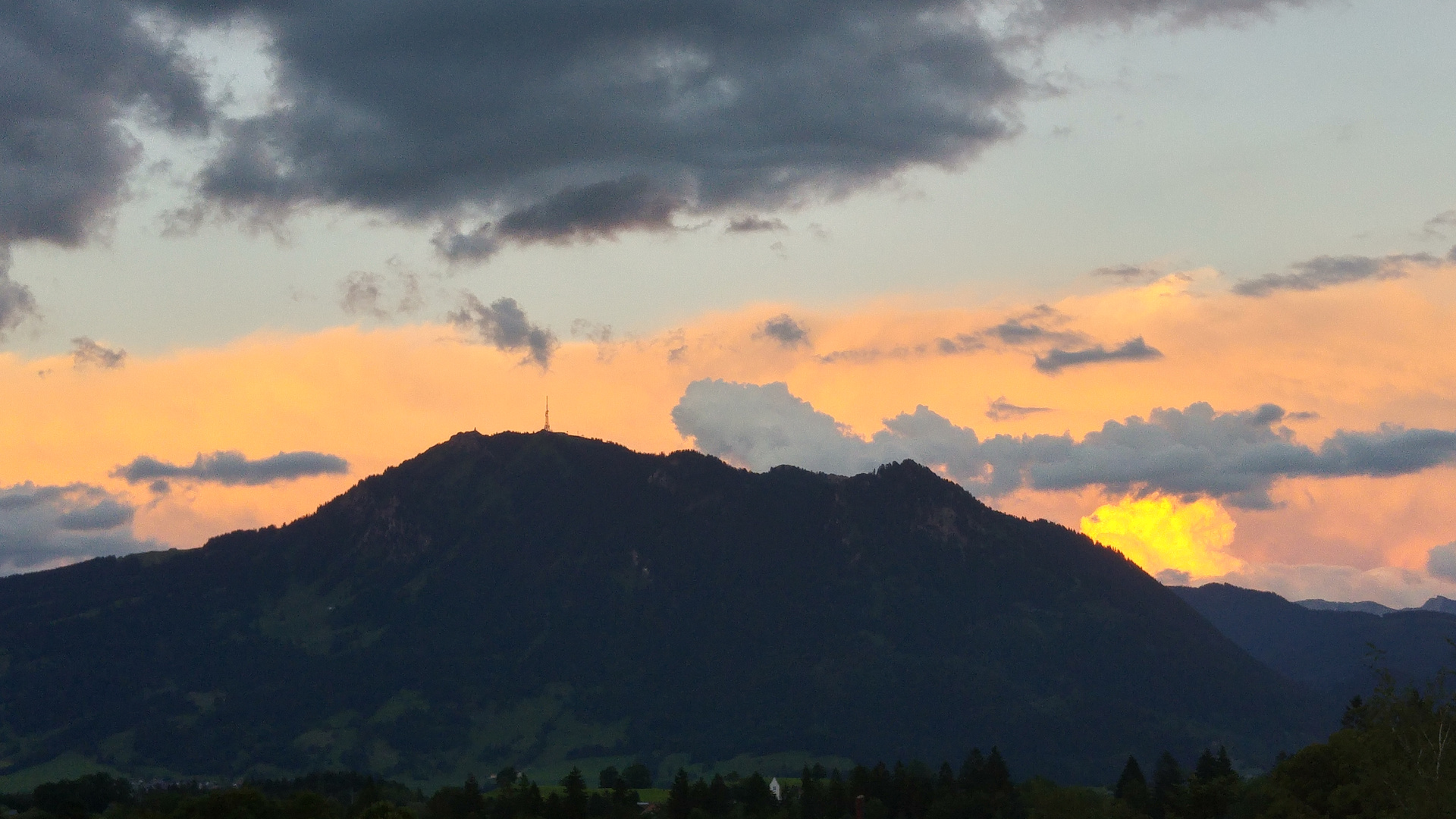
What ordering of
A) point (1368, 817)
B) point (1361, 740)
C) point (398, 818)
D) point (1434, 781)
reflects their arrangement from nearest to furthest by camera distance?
point (1434, 781), point (1368, 817), point (1361, 740), point (398, 818)

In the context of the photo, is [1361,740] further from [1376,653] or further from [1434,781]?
[1434,781]

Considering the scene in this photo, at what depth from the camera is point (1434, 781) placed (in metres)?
119

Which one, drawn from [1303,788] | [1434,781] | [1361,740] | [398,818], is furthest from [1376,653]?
[398,818]

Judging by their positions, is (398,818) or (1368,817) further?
(398,818)

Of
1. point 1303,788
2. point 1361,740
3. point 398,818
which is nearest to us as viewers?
point 1361,740

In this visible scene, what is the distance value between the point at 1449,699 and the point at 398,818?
124 metres

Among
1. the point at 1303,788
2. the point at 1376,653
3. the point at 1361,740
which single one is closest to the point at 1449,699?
the point at 1376,653

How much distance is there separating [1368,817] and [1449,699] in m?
19.4

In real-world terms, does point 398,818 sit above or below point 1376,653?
below

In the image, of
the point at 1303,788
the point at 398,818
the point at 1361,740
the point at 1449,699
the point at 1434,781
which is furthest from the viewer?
the point at 398,818

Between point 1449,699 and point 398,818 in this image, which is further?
point 398,818

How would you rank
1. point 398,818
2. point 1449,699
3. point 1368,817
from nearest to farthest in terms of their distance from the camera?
point 1449,699 → point 1368,817 → point 398,818

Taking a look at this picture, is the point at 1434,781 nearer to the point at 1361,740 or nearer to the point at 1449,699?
the point at 1449,699

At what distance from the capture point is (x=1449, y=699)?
132375 millimetres
